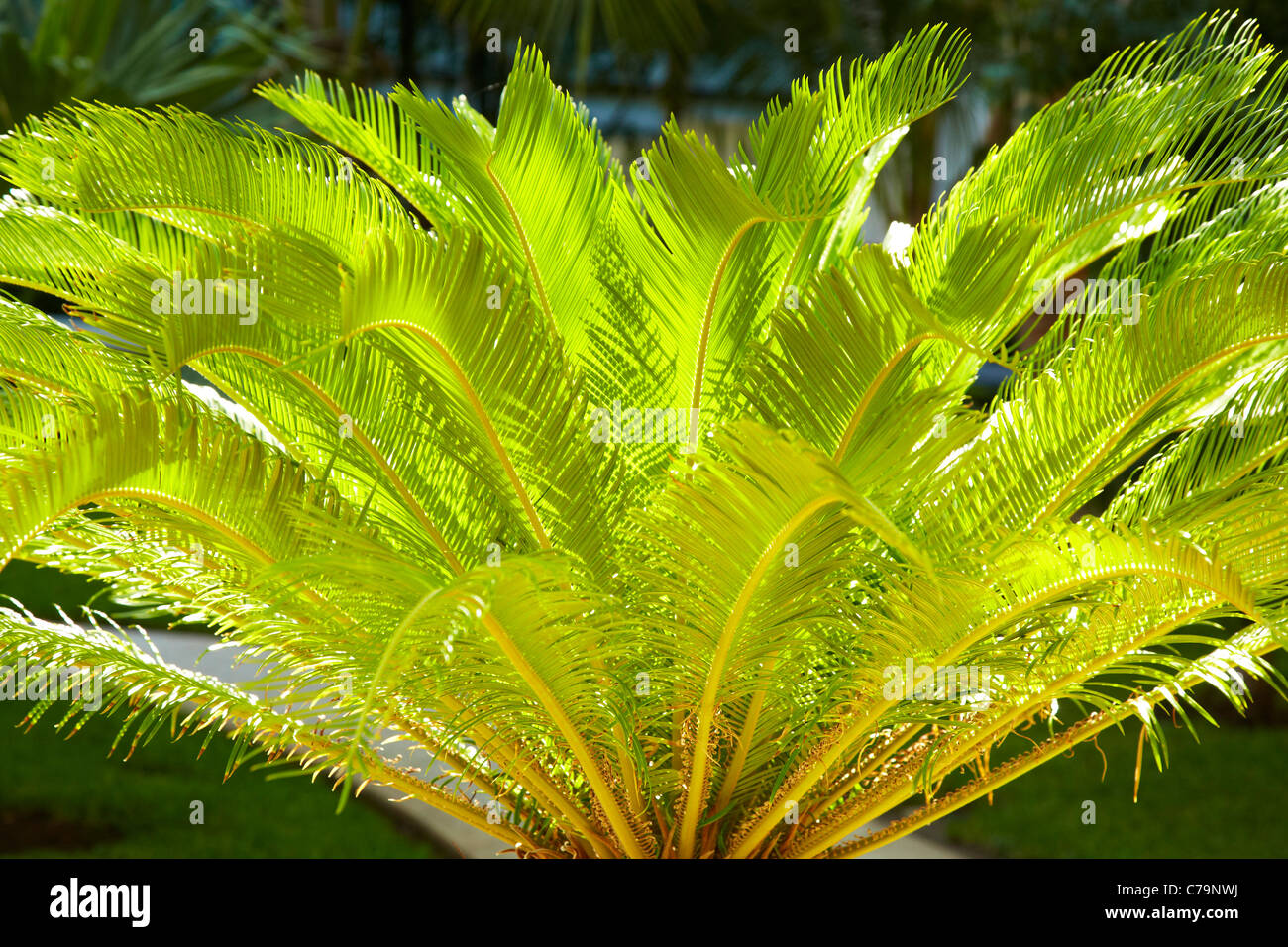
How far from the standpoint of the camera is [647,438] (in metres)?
2.60

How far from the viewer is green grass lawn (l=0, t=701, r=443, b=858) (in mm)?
5637

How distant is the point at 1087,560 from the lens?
2150 mm

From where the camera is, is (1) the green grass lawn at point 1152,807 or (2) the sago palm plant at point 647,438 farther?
(1) the green grass lawn at point 1152,807

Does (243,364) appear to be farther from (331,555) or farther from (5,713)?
(5,713)

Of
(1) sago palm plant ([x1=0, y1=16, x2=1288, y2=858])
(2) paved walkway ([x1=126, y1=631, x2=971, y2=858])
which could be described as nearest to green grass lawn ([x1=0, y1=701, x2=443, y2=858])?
(2) paved walkway ([x1=126, y1=631, x2=971, y2=858])

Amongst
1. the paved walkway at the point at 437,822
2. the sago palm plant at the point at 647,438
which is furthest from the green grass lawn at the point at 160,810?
the sago palm plant at the point at 647,438

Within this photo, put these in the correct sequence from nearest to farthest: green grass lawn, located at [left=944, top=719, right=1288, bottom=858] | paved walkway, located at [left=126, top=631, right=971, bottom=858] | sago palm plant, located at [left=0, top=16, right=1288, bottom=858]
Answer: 1. sago palm plant, located at [left=0, top=16, right=1288, bottom=858]
2. paved walkway, located at [left=126, top=631, right=971, bottom=858]
3. green grass lawn, located at [left=944, top=719, right=1288, bottom=858]

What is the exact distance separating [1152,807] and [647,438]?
17.8 feet

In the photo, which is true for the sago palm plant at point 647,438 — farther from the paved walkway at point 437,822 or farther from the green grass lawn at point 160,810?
the green grass lawn at point 160,810

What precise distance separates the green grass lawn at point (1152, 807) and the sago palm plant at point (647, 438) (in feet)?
11.9

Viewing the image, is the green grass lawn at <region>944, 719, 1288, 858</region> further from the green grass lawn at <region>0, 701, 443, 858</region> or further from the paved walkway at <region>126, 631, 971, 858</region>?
the green grass lawn at <region>0, 701, 443, 858</region>

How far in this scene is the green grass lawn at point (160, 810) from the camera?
18.5 ft

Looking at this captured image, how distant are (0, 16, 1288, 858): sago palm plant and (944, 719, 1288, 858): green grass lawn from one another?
363 centimetres
